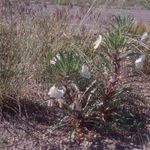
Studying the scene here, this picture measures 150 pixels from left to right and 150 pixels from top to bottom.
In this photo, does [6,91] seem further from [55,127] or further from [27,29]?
[27,29]

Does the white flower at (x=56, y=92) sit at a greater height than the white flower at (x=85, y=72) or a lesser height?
lesser

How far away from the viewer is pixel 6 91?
5.00 m

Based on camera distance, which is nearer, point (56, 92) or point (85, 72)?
point (56, 92)

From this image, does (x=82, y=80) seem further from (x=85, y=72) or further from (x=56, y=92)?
(x=56, y=92)

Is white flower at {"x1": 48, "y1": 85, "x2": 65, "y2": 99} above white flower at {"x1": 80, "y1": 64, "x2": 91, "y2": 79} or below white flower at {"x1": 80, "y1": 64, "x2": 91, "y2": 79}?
below

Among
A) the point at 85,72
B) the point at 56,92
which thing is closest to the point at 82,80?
the point at 85,72

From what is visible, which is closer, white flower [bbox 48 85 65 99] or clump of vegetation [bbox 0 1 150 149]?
white flower [bbox 48 85 65 99]

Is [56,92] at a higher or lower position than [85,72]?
lower

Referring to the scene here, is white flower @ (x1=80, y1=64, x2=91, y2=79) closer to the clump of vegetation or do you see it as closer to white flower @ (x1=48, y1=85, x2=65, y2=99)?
the clump of vegetation

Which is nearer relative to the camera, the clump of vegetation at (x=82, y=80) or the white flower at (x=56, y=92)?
the white flower at (x=56, y=92)

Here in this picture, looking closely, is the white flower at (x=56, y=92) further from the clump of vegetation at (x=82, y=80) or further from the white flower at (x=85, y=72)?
the white flower at (x=85, y=72)

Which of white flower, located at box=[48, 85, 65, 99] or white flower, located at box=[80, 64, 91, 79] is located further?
white flower, located at box=[80, 64, 91, 79]

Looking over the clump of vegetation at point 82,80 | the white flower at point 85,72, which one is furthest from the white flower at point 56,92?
the white flower at point 85,72

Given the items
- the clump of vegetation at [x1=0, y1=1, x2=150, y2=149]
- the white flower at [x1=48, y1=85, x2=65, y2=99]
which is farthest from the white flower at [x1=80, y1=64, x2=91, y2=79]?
the white flower at [x1=48, y1=85, x2=65, y2=99]
